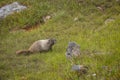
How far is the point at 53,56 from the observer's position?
9727mm

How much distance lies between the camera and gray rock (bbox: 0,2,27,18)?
1618cm

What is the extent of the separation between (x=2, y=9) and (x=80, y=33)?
5779mm

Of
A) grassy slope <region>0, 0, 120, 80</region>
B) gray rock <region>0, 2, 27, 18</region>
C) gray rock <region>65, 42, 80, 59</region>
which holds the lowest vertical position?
gray rock <region>0, 2, 27, 18</region>

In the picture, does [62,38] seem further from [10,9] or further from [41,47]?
[10,9]

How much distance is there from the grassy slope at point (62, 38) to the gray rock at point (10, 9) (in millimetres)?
375

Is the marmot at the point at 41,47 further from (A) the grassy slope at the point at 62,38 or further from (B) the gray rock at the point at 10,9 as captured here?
(B) the gray rock at the point at 10,9

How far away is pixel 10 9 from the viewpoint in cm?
1656

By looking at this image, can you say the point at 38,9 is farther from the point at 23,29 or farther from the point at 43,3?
the point at 23,29

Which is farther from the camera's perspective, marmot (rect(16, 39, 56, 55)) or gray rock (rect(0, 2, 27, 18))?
gray rock (rect(0, 2, 27, 18))

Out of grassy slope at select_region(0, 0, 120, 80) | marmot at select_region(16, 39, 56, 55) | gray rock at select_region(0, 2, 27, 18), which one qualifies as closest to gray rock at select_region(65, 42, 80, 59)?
grassy slope at select_region(0, 0, 120, 80)

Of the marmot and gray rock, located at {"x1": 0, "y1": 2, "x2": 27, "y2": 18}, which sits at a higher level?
the marmot

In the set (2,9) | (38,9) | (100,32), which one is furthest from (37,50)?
(2,9)

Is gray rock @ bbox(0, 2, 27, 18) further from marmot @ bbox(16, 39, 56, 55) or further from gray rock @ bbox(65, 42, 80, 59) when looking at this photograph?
A: gray rock @ bbox(65, 42, 80, 59)

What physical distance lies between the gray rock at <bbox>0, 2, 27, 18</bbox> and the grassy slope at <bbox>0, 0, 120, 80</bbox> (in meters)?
0.37
